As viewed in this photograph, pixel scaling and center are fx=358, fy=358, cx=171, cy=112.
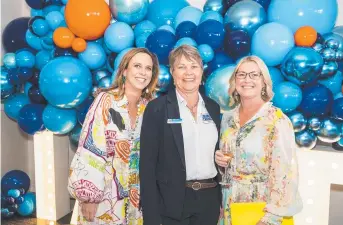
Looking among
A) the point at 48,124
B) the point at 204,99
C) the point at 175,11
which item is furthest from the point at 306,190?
the point at 48,124

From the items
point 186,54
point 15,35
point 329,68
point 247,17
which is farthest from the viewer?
point 15,35

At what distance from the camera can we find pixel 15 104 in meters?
3.76

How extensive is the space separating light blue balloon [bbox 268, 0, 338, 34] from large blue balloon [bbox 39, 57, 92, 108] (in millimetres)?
1772

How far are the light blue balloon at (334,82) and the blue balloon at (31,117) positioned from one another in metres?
2.64

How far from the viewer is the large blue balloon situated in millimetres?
3146

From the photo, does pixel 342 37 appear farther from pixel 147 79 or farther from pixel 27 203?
pixel 27 203

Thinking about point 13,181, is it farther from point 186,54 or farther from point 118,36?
point 186,54

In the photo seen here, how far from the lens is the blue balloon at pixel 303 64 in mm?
2785

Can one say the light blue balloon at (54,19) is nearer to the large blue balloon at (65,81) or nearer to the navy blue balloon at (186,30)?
the large blue balloon at (65,81)

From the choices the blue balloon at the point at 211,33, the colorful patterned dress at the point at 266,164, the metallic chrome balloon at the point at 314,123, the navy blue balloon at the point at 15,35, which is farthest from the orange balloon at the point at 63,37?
the metallic chrome balloon at the point at 314,123

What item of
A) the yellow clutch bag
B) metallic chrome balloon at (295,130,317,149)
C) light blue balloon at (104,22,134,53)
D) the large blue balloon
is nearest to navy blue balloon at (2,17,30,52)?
the large blue balloon

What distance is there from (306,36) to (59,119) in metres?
2.30

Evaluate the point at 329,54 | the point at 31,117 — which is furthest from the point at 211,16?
the point at 31,117

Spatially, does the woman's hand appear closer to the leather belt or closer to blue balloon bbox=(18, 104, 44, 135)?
the leather belt
